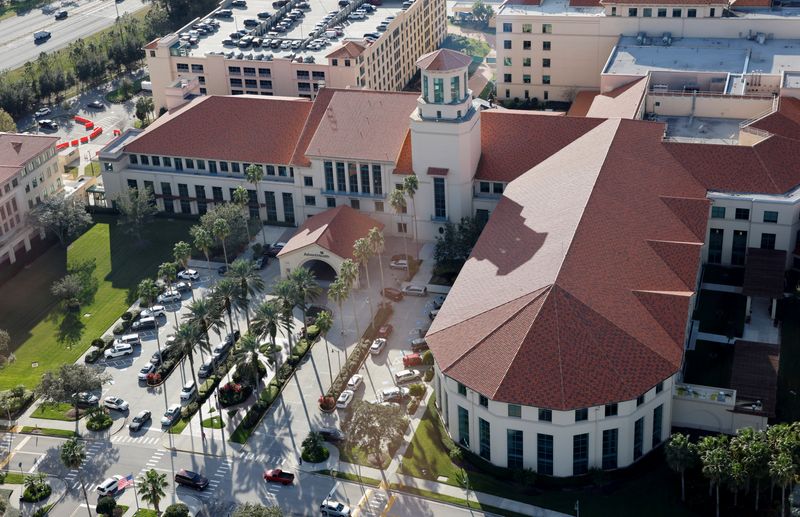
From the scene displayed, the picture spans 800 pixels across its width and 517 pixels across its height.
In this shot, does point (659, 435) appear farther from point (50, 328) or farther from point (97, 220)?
point (97, 220)

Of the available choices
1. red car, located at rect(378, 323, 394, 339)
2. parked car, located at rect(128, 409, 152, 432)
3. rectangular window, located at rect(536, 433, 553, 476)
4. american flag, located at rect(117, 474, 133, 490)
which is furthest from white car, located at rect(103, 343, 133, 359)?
rectangular window, located at rect(536, 433, 553, 476)

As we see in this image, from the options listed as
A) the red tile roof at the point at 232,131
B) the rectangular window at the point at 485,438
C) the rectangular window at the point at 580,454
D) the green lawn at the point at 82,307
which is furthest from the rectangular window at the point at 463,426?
the red tile roof at the point at 232,131

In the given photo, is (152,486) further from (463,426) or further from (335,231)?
(335,231)

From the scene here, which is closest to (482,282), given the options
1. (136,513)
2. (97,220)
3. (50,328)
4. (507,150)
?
(507,150)

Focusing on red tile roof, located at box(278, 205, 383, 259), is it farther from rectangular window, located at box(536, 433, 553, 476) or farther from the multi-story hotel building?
rectangular window, located at box(536, 433, 553, 476)

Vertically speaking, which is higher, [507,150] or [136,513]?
[507,150]

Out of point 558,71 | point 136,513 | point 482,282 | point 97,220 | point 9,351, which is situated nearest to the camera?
point 136,513

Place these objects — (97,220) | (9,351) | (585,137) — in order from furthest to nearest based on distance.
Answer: (97,220), (585,137), (9,351)

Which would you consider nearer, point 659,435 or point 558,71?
point 659,435
